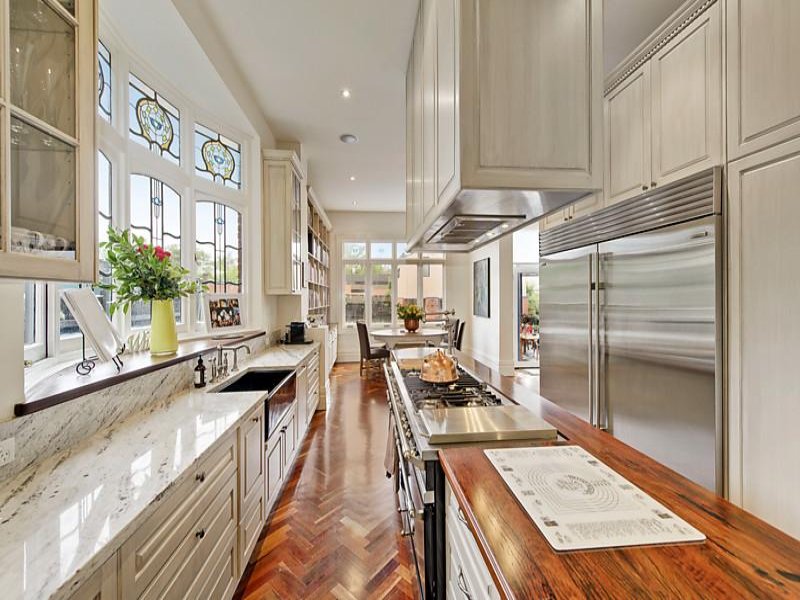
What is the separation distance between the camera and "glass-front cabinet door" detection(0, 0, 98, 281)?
3.08 feet

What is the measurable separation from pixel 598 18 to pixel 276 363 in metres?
2.86

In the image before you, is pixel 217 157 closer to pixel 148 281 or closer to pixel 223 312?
pixel 223 312

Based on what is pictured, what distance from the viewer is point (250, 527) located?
1.89 m

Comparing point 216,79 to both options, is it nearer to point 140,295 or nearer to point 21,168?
point 140,295

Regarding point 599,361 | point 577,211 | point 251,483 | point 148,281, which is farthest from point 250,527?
point 577,211

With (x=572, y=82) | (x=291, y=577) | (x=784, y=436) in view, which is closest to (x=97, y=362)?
(x=291, y=577)

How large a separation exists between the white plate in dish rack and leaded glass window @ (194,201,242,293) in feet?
9.51

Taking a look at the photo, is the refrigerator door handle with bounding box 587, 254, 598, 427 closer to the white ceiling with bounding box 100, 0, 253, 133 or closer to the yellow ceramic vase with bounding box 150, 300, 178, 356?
the yellow ceramic vase with bounding box 150, 300, 178, 356

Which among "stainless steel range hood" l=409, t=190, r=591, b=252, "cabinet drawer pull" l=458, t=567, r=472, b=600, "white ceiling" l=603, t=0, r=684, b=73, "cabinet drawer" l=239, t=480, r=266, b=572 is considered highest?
"white ceiling" l=603, t=0, r=684, b=73

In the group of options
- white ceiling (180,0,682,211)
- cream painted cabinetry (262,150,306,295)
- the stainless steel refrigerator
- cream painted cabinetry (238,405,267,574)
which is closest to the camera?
the stainless steel refrigerator

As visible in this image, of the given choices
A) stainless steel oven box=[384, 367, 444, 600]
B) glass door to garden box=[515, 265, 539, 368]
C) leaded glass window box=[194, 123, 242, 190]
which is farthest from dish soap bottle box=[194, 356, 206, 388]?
glass door to garden box=[515, 265, 539, 368]

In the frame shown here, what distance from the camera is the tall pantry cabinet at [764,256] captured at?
53.5 inches

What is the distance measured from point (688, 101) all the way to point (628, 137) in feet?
1.46

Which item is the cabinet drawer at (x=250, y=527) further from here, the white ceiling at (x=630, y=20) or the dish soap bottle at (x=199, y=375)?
the white ceiling at (x=630, y=20)
